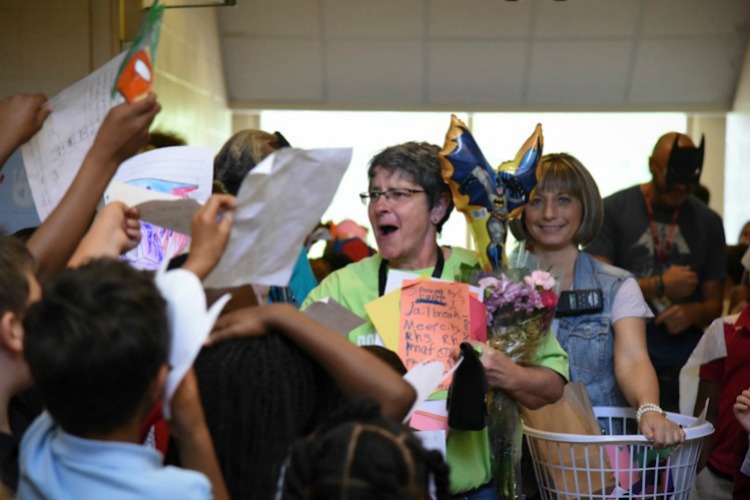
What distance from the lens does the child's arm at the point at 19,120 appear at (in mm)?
2074

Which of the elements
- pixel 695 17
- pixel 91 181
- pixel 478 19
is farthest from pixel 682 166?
pixel 91 181

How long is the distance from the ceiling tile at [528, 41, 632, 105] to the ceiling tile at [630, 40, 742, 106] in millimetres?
139

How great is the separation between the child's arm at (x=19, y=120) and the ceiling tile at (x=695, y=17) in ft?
20.4

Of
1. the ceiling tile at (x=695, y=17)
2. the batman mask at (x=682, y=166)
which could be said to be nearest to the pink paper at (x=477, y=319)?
the batman mask at (x=682, y=166)

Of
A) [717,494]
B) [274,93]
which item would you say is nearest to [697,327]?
[717,494]

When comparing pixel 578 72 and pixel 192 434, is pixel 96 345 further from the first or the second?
pixel 578 72

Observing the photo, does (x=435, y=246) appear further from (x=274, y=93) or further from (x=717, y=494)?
(x=274, y=93)

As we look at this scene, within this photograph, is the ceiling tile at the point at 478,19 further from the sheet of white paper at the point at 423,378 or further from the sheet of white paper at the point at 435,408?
the sheet of white paper at the point at 423,378

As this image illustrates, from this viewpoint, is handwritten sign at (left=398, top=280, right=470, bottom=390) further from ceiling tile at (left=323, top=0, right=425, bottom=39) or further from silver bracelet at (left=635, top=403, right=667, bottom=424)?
ceiling tile at (left=323, top=0, right=425, bottom=39)

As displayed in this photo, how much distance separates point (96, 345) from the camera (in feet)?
5.06

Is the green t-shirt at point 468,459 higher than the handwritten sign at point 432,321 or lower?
lower

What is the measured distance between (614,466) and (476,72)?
214 inches

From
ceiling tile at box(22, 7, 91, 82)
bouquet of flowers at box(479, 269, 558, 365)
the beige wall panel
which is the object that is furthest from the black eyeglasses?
the beige wall panel

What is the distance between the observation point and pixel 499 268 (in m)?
2.94
